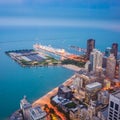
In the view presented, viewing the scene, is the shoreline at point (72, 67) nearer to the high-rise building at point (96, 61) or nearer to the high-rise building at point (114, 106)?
the high-rise building at point (96, 61)

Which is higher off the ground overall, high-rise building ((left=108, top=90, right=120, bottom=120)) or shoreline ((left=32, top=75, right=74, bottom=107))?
high-rise building ((left=108, top=90, right=120, bottom=120))

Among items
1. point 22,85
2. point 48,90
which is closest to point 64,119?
point 48,90

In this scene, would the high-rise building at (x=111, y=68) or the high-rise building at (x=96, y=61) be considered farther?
the high-rise building at (x=96, y=61)

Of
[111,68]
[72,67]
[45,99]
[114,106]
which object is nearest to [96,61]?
[111,68]

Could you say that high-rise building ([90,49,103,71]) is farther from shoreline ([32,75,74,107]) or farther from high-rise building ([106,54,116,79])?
shoreline ([32,75,74,107])

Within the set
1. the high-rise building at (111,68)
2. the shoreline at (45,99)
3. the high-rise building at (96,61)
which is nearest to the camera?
the shoreline at (45,99)

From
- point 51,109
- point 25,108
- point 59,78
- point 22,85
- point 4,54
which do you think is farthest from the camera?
point 4,54

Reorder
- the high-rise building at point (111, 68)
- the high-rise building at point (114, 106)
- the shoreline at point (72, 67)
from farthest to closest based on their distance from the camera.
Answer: the shoreline at point (72, 67) < the high-rise building at point (111, 68) < the high-rise building at point (114, 106)

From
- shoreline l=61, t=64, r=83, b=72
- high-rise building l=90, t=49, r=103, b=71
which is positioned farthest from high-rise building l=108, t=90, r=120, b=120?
shoreline l=61, t=64, r=83, b=72

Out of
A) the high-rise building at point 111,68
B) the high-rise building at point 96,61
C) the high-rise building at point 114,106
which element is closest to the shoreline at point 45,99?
the high-rise building at point 96,61

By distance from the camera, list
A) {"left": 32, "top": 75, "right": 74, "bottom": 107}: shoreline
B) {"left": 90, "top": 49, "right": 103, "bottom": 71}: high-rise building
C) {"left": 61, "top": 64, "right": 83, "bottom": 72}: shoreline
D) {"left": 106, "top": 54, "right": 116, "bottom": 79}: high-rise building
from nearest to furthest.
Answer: {"left": 32, "top": 75, "right": 74, "bottom": 107}: shoreline < {"left": 106, "top": 54, "right": 116, "bottom": 79}: high-rise building < {"left": 90, "top": 49, "right": 103, "bottom": 71}: high-rise building < {"left": 61, "top": 64, "right": 83, "bottom": 72}: shoreline

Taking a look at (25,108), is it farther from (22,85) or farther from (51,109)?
(22,85)
